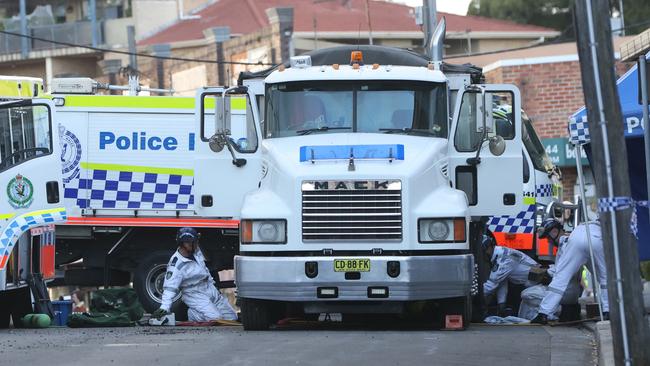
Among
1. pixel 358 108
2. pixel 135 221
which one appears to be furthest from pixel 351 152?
pixel 135 221

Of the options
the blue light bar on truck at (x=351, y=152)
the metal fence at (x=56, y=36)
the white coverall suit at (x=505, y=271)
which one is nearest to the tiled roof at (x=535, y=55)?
the metal fence at (x=56, y=36)

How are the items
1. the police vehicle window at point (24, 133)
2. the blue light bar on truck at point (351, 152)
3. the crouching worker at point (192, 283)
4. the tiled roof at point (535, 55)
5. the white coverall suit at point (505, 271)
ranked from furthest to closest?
1. the tiled roof at point (535, 55)
2. the white coverall suit at point (505, 271)
3. the crouching worker at point (192, 283)
4. the police vehicle window at point (24, 133)
5. the blue light bar on truck at point (351, 152)

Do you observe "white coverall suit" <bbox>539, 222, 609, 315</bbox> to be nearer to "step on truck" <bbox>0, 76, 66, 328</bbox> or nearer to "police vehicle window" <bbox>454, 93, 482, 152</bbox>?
"police vehicle window" <bbox>454, 93, 482, 152</bbox>

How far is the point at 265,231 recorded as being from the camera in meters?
14.0

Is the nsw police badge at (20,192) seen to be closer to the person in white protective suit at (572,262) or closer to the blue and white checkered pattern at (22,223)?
the blue and white checkered pattern at (22,223)

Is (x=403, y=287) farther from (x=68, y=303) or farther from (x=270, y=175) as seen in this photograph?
(x=68, y=303)

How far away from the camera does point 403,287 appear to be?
13.7 meters

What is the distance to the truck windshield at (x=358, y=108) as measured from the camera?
48.8ft

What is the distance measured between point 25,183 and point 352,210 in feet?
13.8

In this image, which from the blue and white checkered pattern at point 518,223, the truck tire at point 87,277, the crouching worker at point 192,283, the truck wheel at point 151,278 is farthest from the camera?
the truck tire at point 87,277

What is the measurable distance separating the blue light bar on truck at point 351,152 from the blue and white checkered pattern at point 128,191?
229 inches

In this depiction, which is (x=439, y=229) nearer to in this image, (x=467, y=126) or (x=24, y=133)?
(x=467, y=126)

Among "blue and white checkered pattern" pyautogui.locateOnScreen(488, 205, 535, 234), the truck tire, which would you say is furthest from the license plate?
the truck tire

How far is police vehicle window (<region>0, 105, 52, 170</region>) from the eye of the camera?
1603cm
